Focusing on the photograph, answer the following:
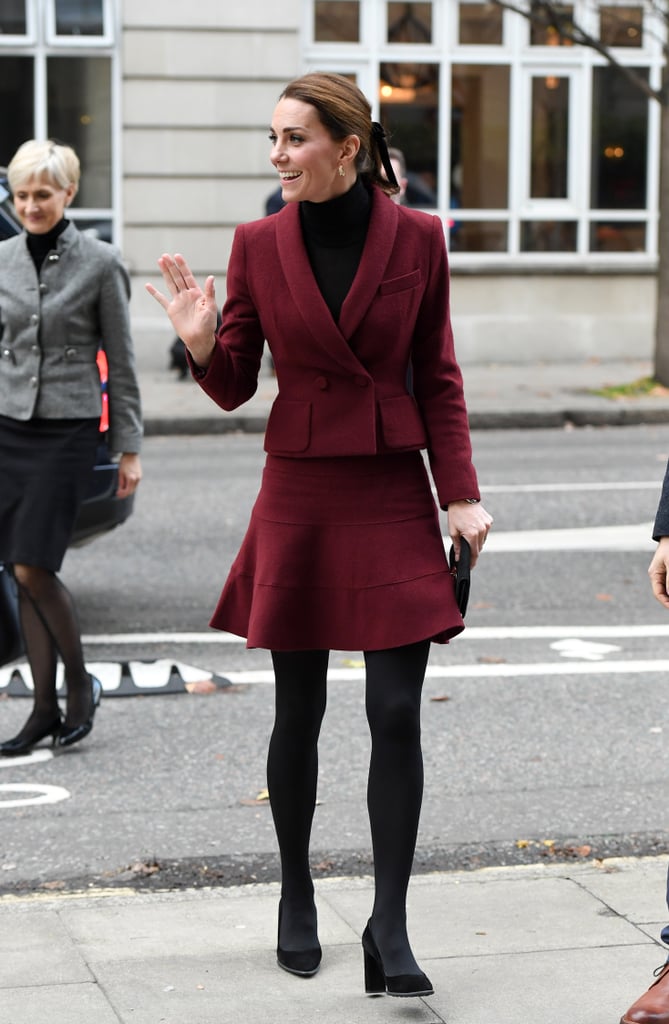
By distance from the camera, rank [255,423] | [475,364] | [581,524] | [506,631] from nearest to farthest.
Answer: [506,631]
[581,524]
[255,423]
[475,364]

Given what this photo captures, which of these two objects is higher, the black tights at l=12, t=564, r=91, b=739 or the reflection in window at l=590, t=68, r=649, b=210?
the reflection in window at l=590, t=68, r=649, b=210

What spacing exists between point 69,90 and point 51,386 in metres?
14.5

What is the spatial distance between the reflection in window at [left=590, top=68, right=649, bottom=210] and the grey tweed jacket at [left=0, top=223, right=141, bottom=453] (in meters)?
15.7

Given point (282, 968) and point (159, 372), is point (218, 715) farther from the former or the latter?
point (159, 372)

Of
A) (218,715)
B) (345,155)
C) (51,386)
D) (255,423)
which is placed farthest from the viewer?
(255,423)

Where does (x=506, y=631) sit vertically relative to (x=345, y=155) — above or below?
below

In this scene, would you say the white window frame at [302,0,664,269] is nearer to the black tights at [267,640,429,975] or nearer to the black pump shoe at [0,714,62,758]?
the black pump shoe at [0,714,62,758]

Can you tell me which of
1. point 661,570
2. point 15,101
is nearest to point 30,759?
point 661,570

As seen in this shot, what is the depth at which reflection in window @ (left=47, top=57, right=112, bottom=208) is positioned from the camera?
1922cm

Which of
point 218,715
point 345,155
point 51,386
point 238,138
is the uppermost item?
point 238,138

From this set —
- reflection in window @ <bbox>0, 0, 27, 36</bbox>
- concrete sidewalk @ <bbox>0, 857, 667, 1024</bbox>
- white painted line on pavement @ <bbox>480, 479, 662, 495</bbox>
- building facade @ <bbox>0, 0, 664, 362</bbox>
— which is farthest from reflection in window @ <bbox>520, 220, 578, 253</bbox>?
concrete sidewalk @ <bbox>0, 857, 667, 1024</bbox>

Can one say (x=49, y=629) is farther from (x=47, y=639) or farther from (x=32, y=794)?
(x=32, y=794)

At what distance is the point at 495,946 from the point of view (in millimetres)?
3973

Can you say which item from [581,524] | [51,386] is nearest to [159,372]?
[581,524]
